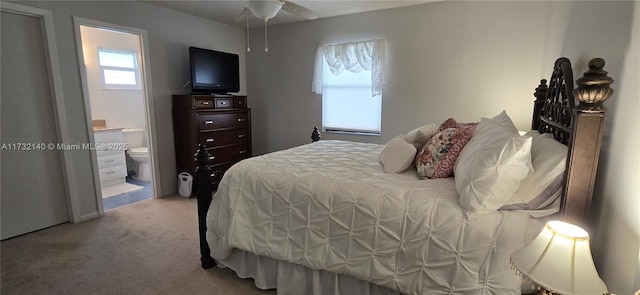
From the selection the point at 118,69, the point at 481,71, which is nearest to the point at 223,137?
the point at 118,69

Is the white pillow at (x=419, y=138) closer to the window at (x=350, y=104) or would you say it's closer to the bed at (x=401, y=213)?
the bed at (x=401, y=213)

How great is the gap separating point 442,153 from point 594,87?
35.7 inches

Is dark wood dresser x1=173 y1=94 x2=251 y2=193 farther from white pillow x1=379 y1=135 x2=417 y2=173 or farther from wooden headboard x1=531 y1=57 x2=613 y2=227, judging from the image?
wooden headboard x1=531 y1=57 x2=613 y2=227

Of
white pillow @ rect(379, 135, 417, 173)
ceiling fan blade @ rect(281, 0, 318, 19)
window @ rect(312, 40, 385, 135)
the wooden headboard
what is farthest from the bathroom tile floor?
the wooden headboard

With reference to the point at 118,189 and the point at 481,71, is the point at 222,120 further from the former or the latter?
the point at 481,71

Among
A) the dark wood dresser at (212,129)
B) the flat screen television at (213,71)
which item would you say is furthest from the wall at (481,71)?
the dark wood dresser at (212,129)

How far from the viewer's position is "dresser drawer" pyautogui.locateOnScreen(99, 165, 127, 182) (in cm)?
425

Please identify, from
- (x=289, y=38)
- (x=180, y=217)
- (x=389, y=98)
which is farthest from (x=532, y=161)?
(x=289, y=38)

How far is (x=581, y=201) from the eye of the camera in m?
1.12

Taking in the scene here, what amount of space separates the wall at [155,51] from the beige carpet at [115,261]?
19.1 inches

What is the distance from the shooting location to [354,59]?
3.87m

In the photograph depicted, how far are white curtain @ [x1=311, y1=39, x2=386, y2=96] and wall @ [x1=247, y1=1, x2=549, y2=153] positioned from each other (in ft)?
0.31

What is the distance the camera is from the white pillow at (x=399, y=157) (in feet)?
6.49

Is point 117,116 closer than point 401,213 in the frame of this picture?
No
